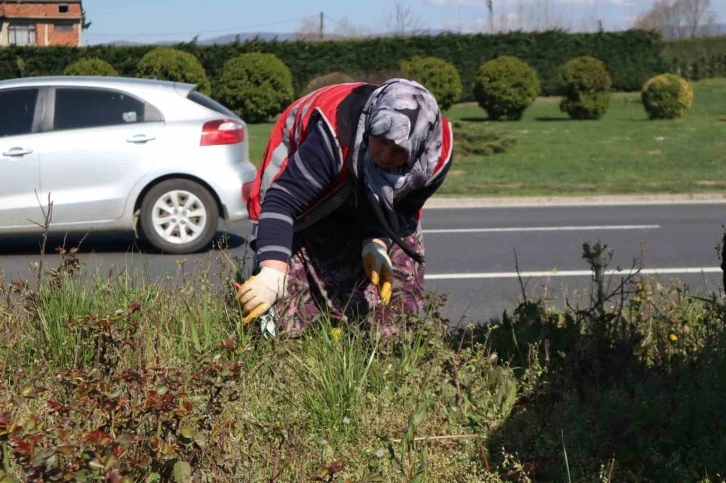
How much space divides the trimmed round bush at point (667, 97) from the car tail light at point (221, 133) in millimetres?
19003

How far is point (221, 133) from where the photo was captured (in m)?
9.30

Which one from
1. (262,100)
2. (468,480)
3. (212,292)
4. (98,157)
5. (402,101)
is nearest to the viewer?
(468,480)

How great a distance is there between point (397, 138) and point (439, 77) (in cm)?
2638

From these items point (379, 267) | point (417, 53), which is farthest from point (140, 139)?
point (417, 53)

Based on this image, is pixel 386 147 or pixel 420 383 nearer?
pixel 386 147

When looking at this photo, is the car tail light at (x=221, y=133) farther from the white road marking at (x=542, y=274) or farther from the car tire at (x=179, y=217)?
the white road marking at (x=542, y=274)

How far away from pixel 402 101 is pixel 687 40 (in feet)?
138

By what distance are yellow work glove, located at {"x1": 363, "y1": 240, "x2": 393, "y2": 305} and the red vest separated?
286mm

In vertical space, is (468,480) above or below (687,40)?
below

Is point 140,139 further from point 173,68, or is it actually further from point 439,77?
point 439,77

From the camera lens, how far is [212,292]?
459 cm

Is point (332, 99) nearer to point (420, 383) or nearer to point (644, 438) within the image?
point (420, 383)

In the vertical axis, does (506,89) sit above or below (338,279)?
above

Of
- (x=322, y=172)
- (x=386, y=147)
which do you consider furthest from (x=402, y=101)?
(x=322, y=172)
